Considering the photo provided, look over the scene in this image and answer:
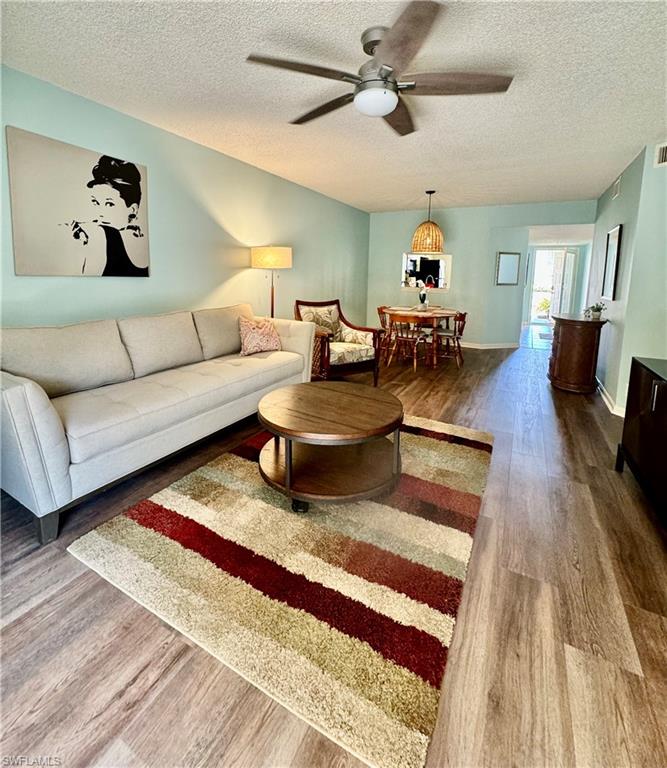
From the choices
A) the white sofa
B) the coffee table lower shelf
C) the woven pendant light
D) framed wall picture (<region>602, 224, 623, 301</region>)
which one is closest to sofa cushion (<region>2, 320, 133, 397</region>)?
the white sofa

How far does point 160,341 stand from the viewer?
122 inches

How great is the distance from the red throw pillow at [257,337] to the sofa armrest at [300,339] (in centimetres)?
9

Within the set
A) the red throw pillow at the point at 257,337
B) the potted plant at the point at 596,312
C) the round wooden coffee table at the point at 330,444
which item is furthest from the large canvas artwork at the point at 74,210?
the potted plant at the point at 596,312

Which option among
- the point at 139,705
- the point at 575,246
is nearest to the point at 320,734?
the point at 139,705

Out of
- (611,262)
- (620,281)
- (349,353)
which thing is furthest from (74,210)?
(611,262)

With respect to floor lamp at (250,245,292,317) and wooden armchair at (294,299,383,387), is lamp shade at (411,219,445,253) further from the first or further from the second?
floor lamp at (250,245,292,317)

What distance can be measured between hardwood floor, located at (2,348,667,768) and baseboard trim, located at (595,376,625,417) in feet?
6.10

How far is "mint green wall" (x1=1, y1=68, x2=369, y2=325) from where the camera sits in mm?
2621

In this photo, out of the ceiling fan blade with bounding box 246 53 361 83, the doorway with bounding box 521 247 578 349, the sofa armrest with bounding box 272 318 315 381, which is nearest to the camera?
the ceiling fan blade with bounding box 246 53 361 83

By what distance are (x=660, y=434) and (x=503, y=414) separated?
1778mm

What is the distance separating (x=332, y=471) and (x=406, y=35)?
2036 mm

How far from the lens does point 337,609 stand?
1.55 metres

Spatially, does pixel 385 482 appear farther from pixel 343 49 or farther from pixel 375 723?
pixel 343 49

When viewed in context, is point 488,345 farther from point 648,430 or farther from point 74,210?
point 74,210
